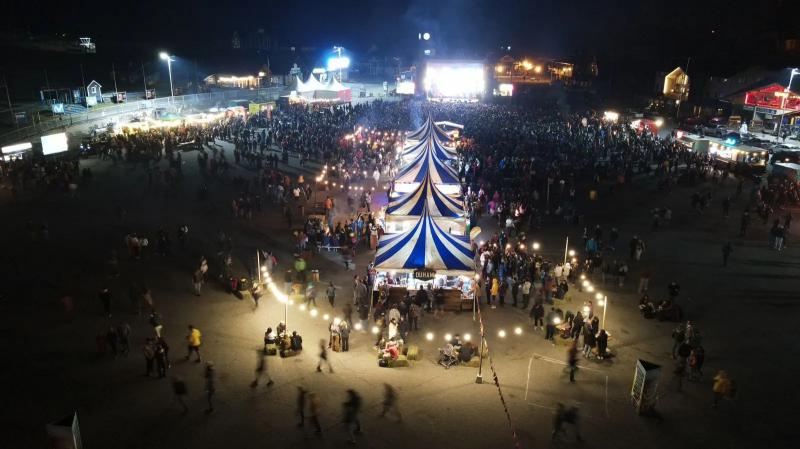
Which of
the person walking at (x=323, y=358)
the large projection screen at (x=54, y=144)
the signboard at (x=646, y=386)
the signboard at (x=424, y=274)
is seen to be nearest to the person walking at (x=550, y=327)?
the signboard at (x=646, y=386)

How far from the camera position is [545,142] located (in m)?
33.4

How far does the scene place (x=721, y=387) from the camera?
977cm

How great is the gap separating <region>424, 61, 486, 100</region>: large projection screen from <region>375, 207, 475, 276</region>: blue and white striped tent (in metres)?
47.0

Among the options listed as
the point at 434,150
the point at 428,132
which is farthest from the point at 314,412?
the point at 428,132

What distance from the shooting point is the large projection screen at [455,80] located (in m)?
57.9

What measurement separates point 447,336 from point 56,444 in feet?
25.8

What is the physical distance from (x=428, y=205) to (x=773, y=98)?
29.2 metres

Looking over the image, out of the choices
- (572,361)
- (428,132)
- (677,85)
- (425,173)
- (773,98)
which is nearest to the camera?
(572,361)

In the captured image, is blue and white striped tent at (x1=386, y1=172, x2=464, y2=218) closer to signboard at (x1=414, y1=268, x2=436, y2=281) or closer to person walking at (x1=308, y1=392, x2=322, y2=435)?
signboard at (x1=414, y1=268, x2=436, y2=281)

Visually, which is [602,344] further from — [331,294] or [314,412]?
[331,294]

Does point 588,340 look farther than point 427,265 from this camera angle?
No

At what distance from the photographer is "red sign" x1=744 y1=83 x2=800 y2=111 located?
3278 cm

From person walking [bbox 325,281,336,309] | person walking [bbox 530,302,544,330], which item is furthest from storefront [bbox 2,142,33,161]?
person walking [bbox 530,302,544,330]

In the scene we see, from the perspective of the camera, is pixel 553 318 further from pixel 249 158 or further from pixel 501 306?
pixel 249 158
